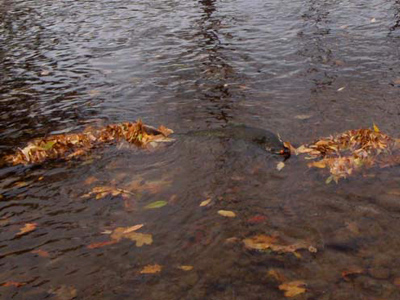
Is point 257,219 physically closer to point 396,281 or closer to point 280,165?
point 280,165

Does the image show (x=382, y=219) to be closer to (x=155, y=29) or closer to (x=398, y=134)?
(x=398, y=134)

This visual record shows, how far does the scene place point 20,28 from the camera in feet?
44.2

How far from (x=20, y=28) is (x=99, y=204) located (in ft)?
36.5

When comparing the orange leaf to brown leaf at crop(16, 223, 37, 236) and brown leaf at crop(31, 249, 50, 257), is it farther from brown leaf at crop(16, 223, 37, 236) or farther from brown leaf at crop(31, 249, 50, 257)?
brown leaf at crop(16, 223, 37, 236)

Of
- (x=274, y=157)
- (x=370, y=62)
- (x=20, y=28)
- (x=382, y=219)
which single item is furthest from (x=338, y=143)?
(x=20, y=28)

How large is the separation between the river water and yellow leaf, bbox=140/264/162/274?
0.06m

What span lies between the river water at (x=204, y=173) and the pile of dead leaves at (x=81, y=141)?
188mm

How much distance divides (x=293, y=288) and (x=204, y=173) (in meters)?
2.06

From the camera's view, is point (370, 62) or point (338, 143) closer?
point (338, 143)

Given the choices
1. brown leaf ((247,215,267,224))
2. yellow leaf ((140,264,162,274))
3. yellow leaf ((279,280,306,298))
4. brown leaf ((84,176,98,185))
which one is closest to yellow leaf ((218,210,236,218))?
brown leaf ((247,215,267,224))

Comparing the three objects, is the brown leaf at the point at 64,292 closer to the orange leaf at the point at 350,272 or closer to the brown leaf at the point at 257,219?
the brown leaf at the point at 257,219

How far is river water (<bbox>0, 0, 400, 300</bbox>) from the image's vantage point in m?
3.45

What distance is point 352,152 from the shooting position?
5.00m

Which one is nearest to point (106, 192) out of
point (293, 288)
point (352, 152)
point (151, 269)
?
point (151, 269)
